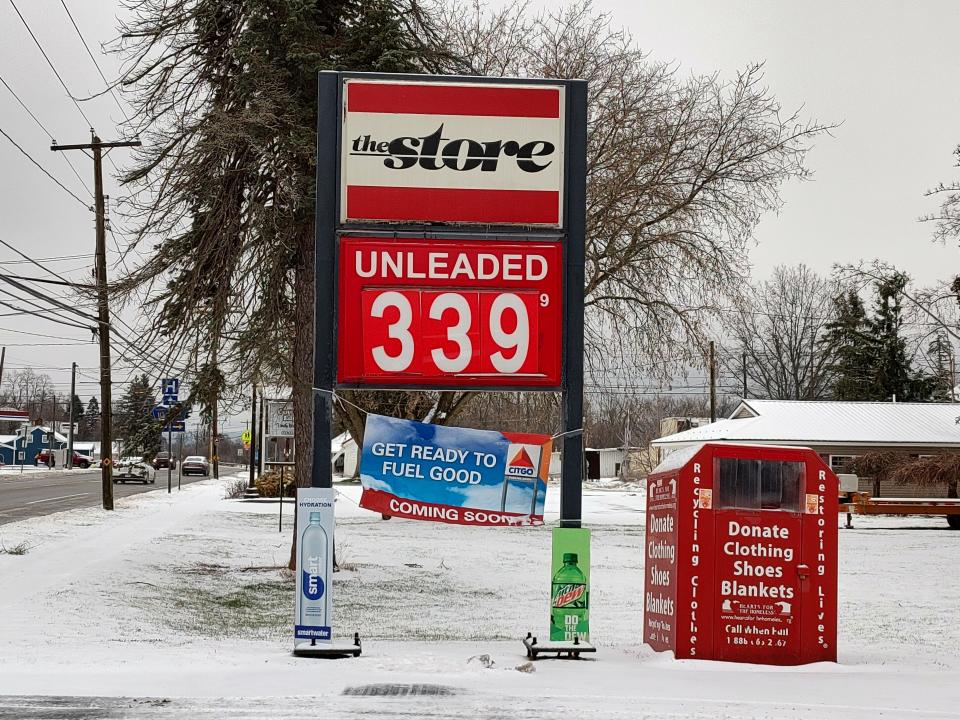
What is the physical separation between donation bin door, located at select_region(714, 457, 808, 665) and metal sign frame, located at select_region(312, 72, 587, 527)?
130cm

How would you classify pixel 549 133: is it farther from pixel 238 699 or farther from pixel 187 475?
pixel 187 475

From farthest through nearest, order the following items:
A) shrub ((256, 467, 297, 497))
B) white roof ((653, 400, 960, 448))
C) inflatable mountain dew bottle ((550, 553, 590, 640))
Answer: shrub ((256, 467, 297, 497))
white roof ((653, 400, 960, 448))
inflatable mountain dew bottle ((550, 553, 590, 640))

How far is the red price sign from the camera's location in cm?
951

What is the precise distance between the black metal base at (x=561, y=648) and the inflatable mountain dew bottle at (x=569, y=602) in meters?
0.06

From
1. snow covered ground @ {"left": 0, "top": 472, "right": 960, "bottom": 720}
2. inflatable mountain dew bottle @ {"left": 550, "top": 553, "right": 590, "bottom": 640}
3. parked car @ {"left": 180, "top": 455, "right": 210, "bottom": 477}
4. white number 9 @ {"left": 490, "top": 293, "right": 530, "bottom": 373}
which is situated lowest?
parked car @ {"left": 180, "top": 455, "right": 210, "bottom": 477}

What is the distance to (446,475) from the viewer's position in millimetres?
9445

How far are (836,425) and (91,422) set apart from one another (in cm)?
15597

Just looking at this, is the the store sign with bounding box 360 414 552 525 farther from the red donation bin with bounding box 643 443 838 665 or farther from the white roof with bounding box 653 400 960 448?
the white roof with bounding box 653 400 960 448

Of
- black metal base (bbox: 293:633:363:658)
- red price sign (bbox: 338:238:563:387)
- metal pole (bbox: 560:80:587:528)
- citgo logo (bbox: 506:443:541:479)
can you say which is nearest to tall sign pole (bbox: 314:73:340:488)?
red price sign (bbox: 338:238:563:387)

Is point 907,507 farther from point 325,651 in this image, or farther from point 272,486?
point 325,651

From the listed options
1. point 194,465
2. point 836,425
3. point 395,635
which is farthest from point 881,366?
point 395,635

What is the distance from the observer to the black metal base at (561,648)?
9.13 m

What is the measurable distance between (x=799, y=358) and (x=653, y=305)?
197ft

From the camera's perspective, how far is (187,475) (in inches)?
3477
